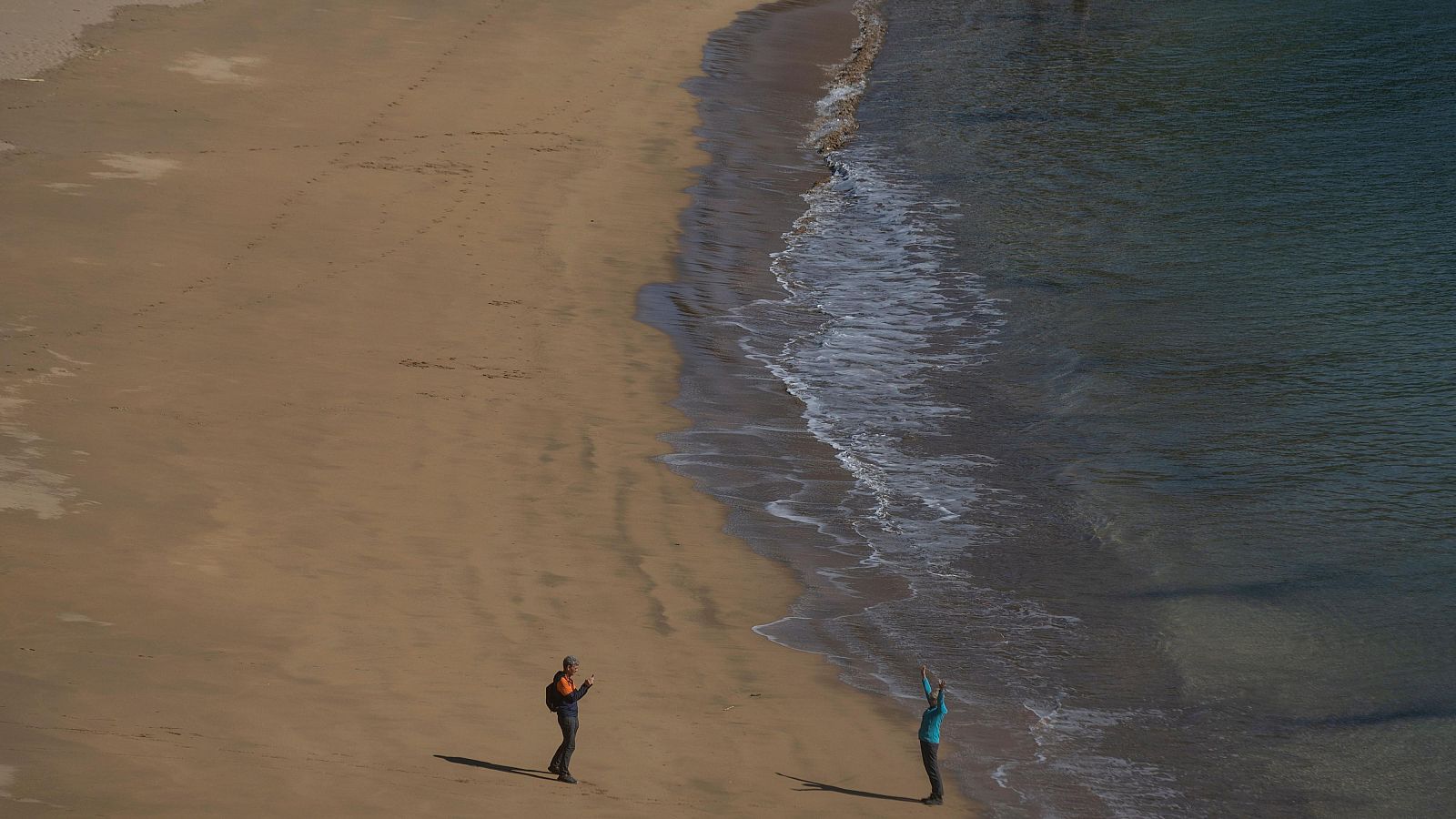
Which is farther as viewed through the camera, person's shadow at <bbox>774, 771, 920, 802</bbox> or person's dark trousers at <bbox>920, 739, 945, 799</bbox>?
person's shadow at <bbox>774, 771, 920, 802</bbox>

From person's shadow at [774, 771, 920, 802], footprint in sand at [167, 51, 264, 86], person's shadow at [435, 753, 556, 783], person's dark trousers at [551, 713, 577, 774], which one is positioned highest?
footprint in sand at [167, 51, 264, 86]

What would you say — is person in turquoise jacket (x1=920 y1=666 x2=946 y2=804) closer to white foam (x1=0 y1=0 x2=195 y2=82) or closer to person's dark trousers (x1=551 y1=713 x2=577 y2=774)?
person's dark trousers (x1=551 y1=713 x2=577 y2=774)

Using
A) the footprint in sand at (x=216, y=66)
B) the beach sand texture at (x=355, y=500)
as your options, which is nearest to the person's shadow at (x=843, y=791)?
the beach sand texture at (x=355, y=500)

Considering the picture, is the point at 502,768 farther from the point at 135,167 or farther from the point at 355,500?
the point at 135,167

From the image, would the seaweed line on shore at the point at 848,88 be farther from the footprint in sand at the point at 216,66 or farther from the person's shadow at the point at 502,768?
the person's shadow at the point at 502,768

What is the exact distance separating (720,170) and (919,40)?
17136mm

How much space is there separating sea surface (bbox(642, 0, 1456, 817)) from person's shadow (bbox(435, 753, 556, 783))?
100 inches

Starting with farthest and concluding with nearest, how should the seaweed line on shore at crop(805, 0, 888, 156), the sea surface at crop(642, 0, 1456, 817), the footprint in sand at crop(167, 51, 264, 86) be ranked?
the seaweed line on shore at crop(805, 0, 888, 156)
the footprint in sand at crop(167, 51, 264, 86)
the sea surface at crop(642, 0, 1456, 817)

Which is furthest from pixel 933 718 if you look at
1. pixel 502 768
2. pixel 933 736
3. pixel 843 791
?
pixel 502 768

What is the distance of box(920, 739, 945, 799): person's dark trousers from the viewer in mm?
10289

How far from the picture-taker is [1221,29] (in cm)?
4000

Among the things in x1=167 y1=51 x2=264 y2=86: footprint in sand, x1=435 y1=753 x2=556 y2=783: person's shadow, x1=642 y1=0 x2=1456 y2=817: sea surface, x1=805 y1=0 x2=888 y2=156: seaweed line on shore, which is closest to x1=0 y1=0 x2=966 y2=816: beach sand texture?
x1=435 y1=753 x2=556 y2=783: person's shadow

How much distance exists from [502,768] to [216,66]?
24581mm

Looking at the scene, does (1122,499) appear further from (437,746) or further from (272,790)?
(272,790)
